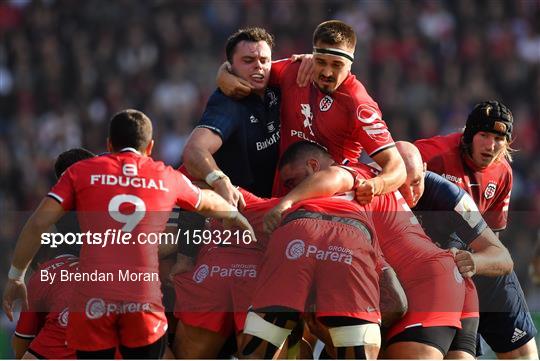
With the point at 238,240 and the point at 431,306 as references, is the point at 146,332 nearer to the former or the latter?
the point at 238,240

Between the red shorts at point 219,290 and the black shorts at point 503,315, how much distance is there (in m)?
1.92

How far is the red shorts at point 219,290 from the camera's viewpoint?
23.6ft

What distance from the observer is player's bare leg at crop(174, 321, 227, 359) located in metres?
7.23

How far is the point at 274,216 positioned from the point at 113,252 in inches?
41.1

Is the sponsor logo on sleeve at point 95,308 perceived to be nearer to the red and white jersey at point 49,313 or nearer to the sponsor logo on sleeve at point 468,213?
the red and white jersey at point 49,313

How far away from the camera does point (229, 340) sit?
7.41 m

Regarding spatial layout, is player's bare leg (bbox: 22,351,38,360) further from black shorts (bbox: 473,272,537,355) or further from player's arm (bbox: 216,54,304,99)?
black shorts (bbox: 473,272,537,355)

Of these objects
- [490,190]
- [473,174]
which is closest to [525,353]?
[490,190]

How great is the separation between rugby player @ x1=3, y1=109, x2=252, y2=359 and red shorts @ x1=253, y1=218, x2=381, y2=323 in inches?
26.4

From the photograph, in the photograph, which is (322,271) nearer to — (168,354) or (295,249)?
(295,249)

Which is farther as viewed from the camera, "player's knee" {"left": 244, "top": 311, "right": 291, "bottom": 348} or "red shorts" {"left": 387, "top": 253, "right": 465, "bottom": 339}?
"red shorts" {"left": 387, "top": 253, "right": 465, "bottom": 339}

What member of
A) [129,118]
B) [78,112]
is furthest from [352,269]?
[78,112]

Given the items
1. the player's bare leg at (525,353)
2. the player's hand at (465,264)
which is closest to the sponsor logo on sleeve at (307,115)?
the player's hand at (465,264)

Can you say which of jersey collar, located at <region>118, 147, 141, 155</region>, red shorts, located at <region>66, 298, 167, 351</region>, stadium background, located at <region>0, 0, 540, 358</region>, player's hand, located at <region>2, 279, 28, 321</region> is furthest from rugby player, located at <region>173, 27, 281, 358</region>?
stadium background, located at <region>0, 0, 540, 358</region>
